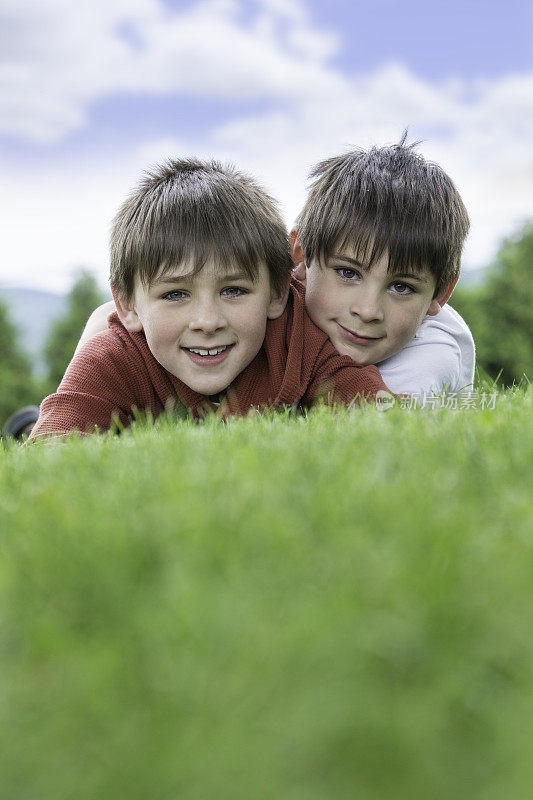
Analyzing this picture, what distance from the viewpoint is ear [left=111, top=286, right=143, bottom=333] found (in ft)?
16.0

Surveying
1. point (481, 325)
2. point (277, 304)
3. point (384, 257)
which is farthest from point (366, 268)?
point (481, 325)

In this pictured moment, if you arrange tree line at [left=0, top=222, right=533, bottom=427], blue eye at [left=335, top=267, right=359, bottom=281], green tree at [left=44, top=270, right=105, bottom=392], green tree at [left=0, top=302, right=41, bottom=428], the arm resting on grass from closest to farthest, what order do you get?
the arm resting on grass
blue eye at [left=335, top=267, right=359, bottom=281]
green tree at [left=0, top=302, right=41, bottom=428]
tree line at [left=0, top=222, right=533, bottom=427]
green tree at [left=44, top=270, right=105, bottom=392]

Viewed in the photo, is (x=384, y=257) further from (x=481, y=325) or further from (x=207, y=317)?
(x=481, y=325)

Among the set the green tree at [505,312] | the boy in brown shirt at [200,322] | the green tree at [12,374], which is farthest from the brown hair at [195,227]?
the green tree at [505,312]

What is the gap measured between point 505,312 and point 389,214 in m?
18.3

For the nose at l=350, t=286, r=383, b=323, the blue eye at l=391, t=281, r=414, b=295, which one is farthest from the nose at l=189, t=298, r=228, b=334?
the blue eye at l=391, t=281, r=414, b=295

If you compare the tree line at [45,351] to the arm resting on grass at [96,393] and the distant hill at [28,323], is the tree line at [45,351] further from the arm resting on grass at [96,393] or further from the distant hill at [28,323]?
the arm resting on grass at [96,393]

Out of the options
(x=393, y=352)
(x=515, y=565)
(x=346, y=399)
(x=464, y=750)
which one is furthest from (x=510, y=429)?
(x=393, y=352)

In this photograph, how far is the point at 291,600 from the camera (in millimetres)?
1349

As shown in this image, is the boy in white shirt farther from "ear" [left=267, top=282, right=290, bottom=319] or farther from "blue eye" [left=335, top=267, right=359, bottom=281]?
"ear" [left=267, top=282, right=290, bottom=319]

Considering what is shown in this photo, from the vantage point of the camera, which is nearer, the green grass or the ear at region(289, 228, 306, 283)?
the green grass

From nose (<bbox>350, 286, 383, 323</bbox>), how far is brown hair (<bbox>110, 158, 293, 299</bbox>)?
46 centimetres

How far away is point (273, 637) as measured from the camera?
A: 123 cm

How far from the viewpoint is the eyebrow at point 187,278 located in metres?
4.41
